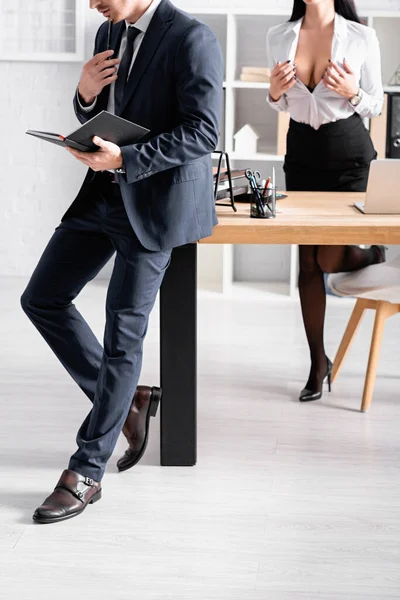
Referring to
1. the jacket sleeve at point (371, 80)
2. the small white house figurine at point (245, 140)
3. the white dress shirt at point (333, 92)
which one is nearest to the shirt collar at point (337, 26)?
the white dress shirt at point (333, 92)

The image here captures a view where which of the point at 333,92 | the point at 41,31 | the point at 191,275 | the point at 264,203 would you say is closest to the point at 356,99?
the point at 333,92

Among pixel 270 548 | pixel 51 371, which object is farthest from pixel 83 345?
pixel 51 371

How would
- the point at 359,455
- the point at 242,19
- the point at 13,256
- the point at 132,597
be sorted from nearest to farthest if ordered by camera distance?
the point at 132,597 → the point at 359,455 → the point at 242,19 → the point at 13,256

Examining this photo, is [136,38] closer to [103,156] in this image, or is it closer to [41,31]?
[103,156]

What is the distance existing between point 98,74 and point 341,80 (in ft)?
4.09

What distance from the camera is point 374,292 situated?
3447mm

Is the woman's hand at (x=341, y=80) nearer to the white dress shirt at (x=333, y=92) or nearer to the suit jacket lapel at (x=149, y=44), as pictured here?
the white dress shirt at (x=333, y=92)

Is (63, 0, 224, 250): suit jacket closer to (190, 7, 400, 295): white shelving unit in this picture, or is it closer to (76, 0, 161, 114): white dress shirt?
(76, 0, 161, 114): white dress shirt

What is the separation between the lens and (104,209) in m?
2.67

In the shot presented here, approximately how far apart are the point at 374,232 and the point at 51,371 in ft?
5.76

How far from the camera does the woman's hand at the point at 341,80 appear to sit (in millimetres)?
3496

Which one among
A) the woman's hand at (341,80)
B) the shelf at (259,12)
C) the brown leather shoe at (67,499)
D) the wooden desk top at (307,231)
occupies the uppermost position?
the shelf at (259,12)

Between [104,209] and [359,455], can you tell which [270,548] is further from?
[104,209]

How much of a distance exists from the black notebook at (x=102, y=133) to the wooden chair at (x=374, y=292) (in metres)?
1.30
